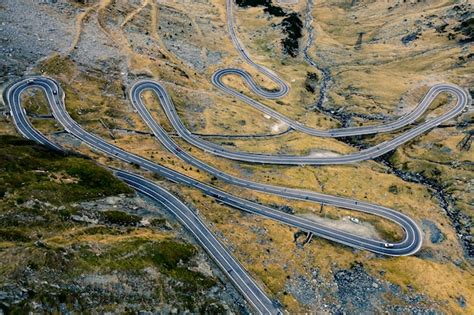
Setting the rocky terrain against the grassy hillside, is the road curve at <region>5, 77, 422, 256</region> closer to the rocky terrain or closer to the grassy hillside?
the rocky terrain

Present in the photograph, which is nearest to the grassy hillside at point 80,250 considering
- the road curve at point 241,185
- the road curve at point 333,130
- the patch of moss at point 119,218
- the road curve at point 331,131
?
the patch of moss at point 119,218

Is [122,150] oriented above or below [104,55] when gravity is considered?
below

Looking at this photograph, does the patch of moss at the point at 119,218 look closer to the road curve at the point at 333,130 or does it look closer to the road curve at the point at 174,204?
the road curve at the point at 174,204

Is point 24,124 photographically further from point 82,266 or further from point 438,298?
point 438,298

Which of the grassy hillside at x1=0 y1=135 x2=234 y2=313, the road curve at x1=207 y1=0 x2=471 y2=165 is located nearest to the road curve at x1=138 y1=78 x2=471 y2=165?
the road curve at x1=207 y1=0 x2=471 y2=165

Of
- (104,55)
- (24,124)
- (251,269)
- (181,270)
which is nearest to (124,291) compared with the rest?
(181,270)

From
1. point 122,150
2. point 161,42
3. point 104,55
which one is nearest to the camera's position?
point 122,150

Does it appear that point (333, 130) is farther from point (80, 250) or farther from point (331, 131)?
point (80, 250)
